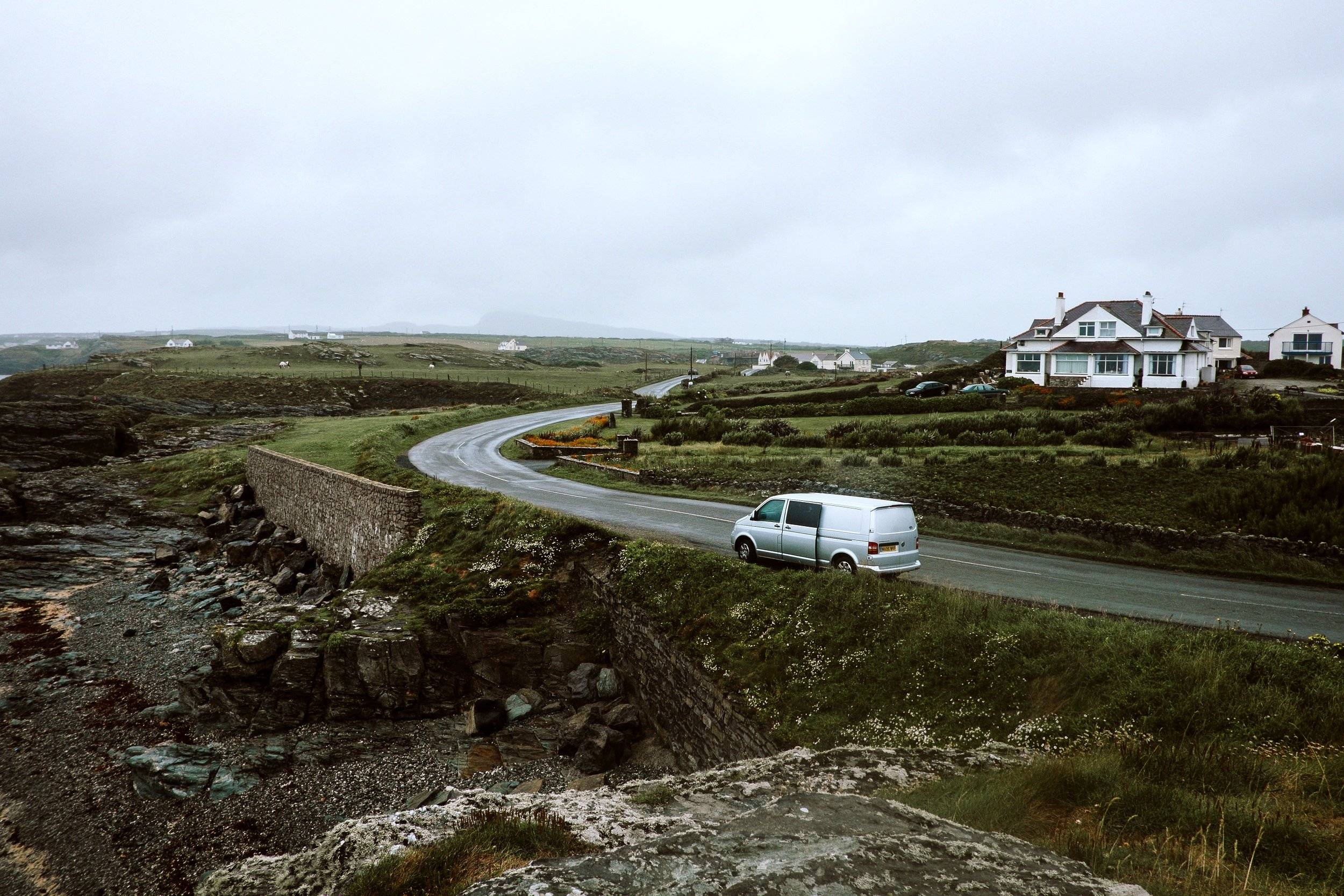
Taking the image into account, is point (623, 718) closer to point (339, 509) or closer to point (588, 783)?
point (588, 783)

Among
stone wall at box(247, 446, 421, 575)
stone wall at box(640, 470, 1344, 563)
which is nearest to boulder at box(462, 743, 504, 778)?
stone wall at box(247, 446, 421, 575)

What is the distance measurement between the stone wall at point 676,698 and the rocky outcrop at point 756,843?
11.6ft

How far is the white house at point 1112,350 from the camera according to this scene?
64.4 m

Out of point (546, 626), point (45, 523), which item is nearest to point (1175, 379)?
point (546, 626)

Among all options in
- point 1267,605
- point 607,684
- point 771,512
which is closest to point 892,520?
point 771,512

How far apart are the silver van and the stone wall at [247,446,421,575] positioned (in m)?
13.0

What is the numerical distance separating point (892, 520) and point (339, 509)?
22.5 m

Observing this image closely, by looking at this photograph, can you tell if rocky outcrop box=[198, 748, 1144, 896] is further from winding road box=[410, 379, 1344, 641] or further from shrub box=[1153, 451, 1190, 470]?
shrub box=[1153, 451, 1190, 470]

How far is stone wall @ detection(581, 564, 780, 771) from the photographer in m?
13.9

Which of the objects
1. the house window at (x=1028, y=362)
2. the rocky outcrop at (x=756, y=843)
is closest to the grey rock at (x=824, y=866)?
the rocky outcrop at (x=756, y=843)

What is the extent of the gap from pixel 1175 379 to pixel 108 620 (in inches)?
2901

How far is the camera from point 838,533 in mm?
17266

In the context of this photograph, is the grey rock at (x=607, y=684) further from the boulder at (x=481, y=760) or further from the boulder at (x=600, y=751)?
the boulder at (x=481, y=760)

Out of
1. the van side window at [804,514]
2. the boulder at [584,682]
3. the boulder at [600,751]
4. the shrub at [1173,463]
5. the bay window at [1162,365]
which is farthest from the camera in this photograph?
the bay window at [1162,365]
